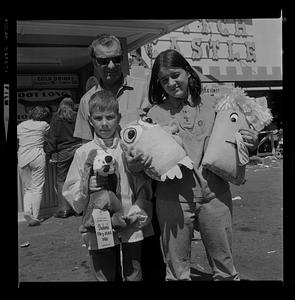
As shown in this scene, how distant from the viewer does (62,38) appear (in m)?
3.77

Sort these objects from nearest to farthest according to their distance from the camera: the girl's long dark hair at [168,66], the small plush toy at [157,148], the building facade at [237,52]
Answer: the small plush toy at [157,148] → the girl's long dark hair at [168,66] → the building facade at [237,52]

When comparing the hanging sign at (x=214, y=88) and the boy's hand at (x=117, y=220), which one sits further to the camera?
the hanging sign at (x=214, y=88)

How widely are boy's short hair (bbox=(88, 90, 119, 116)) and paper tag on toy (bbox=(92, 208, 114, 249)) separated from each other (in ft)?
1.79

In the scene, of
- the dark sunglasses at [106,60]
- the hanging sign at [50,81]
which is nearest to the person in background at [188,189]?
the dark sunglasses at [106,60]

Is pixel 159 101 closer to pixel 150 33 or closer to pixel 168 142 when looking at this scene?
pixel 168 142

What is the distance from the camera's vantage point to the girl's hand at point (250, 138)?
2.20 metres

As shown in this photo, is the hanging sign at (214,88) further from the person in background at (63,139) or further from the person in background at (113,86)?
the person in background at (63,139)

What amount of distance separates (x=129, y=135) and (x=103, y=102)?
23 centimetres

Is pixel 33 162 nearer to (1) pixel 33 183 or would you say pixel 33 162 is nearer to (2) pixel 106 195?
(1) pixel 33 183

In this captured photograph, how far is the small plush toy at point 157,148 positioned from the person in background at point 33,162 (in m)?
1.76

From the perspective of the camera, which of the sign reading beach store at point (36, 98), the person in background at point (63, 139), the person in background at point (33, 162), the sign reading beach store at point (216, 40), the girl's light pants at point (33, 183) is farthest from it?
the sign reading beach store at point (36, 98)

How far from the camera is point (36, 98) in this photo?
211 inches

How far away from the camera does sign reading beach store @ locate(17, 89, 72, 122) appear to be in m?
4.88

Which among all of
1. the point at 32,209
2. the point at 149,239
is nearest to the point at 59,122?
the point at 32,209
